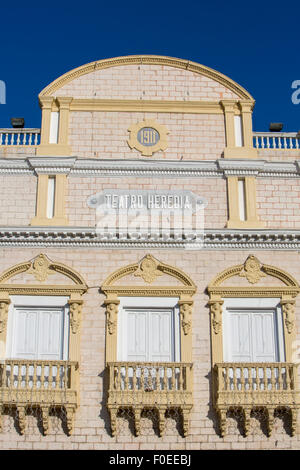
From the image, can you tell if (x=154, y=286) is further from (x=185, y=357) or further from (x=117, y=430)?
(x=117, y=430)

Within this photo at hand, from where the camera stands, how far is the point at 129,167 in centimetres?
2214

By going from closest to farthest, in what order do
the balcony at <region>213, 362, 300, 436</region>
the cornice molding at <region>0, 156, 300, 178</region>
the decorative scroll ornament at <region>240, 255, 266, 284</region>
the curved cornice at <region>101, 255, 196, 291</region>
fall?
the balcony at <region>213, 362, 300, 436</region> → the curved cornice at <region>101, 255, 196, 291</region> → the decorative scroll ornament at <region>240, 255, 266, 284</region> → the cornice molding at <region>0, 156, 300, 178</region>

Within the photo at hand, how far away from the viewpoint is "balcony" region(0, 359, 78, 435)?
18875 millimetres

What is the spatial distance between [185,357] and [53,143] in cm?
797

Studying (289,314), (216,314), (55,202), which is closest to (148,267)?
(216,314)

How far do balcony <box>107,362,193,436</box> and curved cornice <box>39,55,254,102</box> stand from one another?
939 cm

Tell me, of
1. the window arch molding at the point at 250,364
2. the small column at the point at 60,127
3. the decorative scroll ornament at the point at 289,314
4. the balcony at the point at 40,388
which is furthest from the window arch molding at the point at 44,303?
the decorative scroll ornament at the point at 289,314

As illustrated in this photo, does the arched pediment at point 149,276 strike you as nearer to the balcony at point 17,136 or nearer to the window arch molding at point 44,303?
the window arch molding at point 44,303

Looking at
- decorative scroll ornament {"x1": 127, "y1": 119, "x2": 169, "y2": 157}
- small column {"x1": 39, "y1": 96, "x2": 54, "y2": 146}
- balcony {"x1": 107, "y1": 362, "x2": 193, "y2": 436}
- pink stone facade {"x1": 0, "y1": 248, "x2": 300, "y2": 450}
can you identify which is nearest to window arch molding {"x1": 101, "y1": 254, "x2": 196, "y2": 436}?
balcony {"x1": 107, "y1": 362, "x2": 193, "y2": 436}

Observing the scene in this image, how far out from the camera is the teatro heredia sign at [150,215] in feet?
69.2

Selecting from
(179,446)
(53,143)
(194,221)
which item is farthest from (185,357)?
(53,143)

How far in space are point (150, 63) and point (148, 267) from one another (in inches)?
288

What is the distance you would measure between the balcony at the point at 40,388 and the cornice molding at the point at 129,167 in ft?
20.2

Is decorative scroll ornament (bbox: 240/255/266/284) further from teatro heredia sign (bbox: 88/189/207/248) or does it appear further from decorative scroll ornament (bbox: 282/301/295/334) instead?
teatro heredia sign (bbox: 88/189/207/248)
